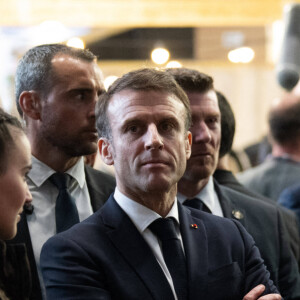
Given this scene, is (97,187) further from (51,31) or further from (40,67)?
(51,31)

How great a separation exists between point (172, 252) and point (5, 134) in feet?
2.05

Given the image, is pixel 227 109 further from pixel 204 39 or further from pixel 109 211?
pixel 204 39

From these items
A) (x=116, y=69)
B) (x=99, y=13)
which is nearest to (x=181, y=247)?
(x=99, y=13)

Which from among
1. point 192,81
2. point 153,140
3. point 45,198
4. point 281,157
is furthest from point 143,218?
point 281,157

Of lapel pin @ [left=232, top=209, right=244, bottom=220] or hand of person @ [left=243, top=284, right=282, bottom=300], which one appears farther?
lapel pin @ [left=232, top=209, right=244, bottom=220]

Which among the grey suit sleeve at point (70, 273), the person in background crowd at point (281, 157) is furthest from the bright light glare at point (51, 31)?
the grey suit sleeve at point (70, 273)

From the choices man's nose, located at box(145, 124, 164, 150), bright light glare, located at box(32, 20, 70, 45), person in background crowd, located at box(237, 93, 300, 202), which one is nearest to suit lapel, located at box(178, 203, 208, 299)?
man's nose, located at box(145, 124, 164, 150)

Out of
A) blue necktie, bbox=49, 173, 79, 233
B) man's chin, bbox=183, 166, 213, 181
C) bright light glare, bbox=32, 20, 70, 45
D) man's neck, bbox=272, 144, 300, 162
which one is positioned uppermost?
bright light glare, bbox=32, 20, 70, 45

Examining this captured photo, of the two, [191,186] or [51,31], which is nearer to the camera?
[191,186]

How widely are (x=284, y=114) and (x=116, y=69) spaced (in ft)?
11.4

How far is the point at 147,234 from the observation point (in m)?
2.15

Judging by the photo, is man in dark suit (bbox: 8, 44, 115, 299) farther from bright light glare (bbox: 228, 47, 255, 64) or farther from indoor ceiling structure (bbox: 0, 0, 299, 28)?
Result: bright light glare (bbox: 228, 47, 255, 64)

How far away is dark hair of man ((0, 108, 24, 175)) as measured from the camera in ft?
6.36

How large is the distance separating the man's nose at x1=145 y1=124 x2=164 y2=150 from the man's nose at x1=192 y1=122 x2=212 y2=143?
62 centimetres
